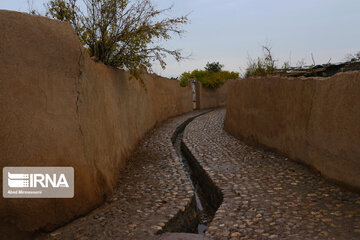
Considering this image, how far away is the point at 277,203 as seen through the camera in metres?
4.38

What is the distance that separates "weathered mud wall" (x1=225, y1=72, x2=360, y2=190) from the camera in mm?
4547

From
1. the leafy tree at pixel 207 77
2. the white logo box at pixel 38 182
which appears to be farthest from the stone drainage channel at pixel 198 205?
the leafy tree at pixel 207 77

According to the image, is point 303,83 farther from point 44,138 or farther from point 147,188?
point 44,138

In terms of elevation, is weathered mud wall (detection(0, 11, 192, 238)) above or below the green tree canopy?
below

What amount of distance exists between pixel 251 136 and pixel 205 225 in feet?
13.7

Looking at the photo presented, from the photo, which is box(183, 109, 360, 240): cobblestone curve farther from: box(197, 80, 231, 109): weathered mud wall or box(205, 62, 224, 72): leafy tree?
box(205, 62, 224, 72): leafy tree

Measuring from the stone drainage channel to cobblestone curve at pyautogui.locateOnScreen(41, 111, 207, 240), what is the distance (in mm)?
106

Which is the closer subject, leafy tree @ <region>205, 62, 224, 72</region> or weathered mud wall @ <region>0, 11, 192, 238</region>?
weathered mud wall @ <region>0, 11, 192, 238</region>

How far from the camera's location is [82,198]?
399cm

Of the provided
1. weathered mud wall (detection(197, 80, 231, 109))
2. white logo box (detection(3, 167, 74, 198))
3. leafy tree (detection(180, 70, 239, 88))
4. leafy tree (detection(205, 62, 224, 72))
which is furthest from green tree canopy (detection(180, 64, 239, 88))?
white logo box (detection(3, 167, 74, 198))

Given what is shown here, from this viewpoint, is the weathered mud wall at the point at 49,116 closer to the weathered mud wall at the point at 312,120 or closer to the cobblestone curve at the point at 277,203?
the cobblestone curve at the point at 277,203

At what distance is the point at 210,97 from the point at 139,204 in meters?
22.1

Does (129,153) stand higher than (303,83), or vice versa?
(303,83)

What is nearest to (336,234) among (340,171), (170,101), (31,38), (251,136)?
(340,171)
